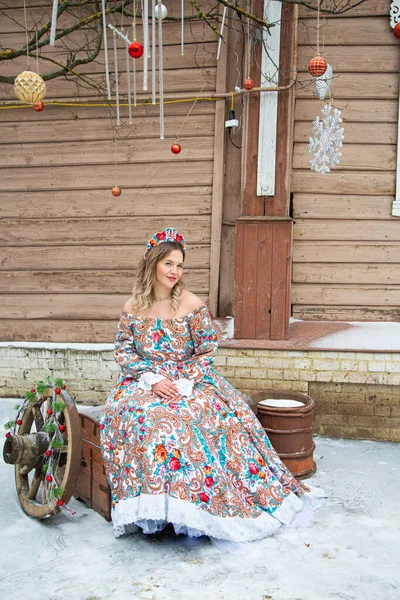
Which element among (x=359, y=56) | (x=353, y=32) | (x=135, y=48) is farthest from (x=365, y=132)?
(x=135, y=48)

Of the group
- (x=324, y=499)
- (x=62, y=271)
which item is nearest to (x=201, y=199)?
(x=62, y=271)

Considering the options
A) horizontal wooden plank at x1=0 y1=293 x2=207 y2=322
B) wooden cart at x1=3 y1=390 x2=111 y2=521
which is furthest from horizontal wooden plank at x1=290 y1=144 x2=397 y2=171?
wooden cart at x1=3 y1=390 x2=111 y2=521

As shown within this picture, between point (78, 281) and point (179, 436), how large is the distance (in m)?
3.27

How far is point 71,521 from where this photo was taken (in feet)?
11.4

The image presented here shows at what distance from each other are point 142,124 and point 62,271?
5.50 ft

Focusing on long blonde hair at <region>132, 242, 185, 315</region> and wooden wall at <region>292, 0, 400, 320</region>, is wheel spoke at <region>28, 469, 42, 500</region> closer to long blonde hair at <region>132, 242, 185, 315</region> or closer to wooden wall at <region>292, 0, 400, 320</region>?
long blonde hair at <region>132, 242, 185, 315</region>

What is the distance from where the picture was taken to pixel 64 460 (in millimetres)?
3520

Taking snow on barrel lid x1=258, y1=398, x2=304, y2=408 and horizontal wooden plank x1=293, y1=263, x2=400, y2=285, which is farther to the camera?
horizontal wooden plank x1=293, y1=263, x2=400, y2=285

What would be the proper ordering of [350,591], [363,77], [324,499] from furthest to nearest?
1. [363,77]
2. [324,499]
3. [350,591]

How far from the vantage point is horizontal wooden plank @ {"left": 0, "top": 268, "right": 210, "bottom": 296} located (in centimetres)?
590

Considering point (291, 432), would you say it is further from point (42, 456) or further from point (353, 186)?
point (353, 186)

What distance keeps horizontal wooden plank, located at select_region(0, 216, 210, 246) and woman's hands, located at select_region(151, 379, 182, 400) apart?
8.74ft

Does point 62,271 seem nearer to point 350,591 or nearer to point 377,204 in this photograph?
point 377,204

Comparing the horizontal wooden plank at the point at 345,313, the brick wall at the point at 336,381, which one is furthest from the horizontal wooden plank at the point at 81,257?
the brick wall at the point at 336,381
